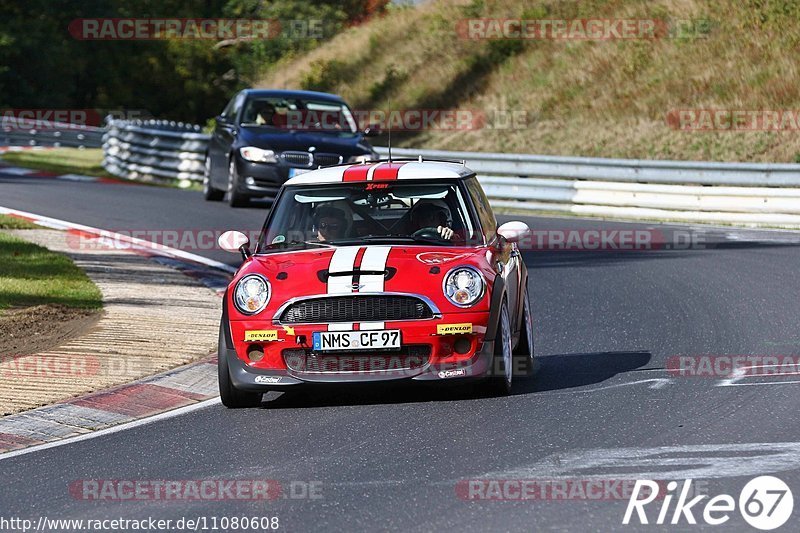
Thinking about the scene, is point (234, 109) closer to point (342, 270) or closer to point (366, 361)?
point (342, 270)

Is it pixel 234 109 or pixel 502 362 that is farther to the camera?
pixel 234 109

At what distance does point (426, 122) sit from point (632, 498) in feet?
99.8

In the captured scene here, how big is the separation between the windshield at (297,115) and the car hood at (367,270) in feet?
43.4

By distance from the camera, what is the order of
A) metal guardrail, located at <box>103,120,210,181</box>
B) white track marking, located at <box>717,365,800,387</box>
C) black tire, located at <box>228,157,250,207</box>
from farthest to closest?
metal guardrail, located at <box>103,120,210,181</box> → black tire, located at <box>228,157,250,207</box> → white track marking, located at <box>717,365,800,387</box>

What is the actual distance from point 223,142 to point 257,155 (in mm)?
1493

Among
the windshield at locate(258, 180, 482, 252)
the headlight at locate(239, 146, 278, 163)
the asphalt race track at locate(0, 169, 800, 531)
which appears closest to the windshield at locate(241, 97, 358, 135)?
the headlight at locate(239, 146, 278, 163)

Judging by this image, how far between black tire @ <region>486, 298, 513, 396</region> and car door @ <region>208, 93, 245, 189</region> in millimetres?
13797

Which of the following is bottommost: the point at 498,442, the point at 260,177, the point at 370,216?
the point at 498,442

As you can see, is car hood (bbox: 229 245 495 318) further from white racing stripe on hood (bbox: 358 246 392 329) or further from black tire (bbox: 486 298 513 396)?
black tire (bbox: 486 298 513 396)

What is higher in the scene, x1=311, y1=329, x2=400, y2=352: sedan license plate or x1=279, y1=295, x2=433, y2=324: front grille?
x1=279, y1=295, x2=433, y2=324: front grille

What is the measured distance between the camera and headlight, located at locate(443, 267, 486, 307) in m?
8.68

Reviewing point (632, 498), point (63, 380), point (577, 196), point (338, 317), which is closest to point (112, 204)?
point (577, 196)

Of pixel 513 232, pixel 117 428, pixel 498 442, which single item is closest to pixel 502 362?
pixel 513 232

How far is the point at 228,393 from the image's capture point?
9.01m
